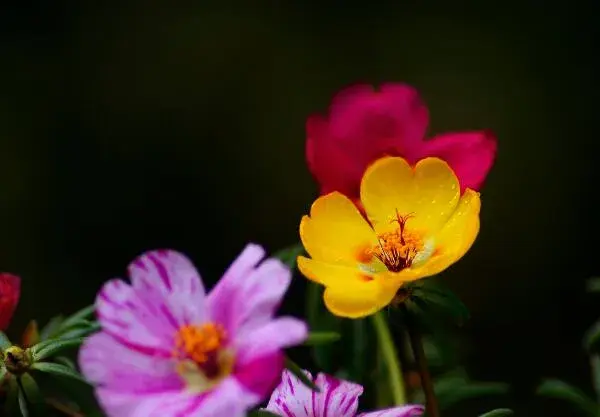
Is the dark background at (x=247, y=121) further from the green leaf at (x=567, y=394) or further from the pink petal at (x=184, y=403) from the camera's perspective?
the pink petal at (x=184, y=403)

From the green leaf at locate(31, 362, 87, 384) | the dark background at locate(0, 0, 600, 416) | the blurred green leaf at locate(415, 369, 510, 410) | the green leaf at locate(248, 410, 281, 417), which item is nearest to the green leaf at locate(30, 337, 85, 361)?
the green leaf at locate(31, 362, 87, 384)

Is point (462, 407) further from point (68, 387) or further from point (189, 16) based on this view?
point (68, 387)

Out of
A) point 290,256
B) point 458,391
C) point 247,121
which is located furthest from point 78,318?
point 247,121

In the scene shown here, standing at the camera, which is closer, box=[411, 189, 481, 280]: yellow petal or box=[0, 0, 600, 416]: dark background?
box=[411, 189, 481, 280]: yellow petal

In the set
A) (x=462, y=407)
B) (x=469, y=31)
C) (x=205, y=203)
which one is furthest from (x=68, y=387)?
(x=469, y=31)

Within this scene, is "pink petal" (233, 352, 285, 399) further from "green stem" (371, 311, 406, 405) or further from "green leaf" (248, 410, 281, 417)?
"green stem" (371, 311, 406, 405)

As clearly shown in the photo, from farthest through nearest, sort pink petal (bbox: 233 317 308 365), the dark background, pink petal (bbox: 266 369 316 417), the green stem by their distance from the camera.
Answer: the dark background → the green stem → pink petal (bbox: 266 369 316 417) → pink petal (bbox: 233 317 308 365)

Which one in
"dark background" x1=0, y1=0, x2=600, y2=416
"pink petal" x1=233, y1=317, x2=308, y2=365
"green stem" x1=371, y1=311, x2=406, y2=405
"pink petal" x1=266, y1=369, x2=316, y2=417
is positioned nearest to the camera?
"pink petal" x1=233, y1=317, x2=308, y2=365
